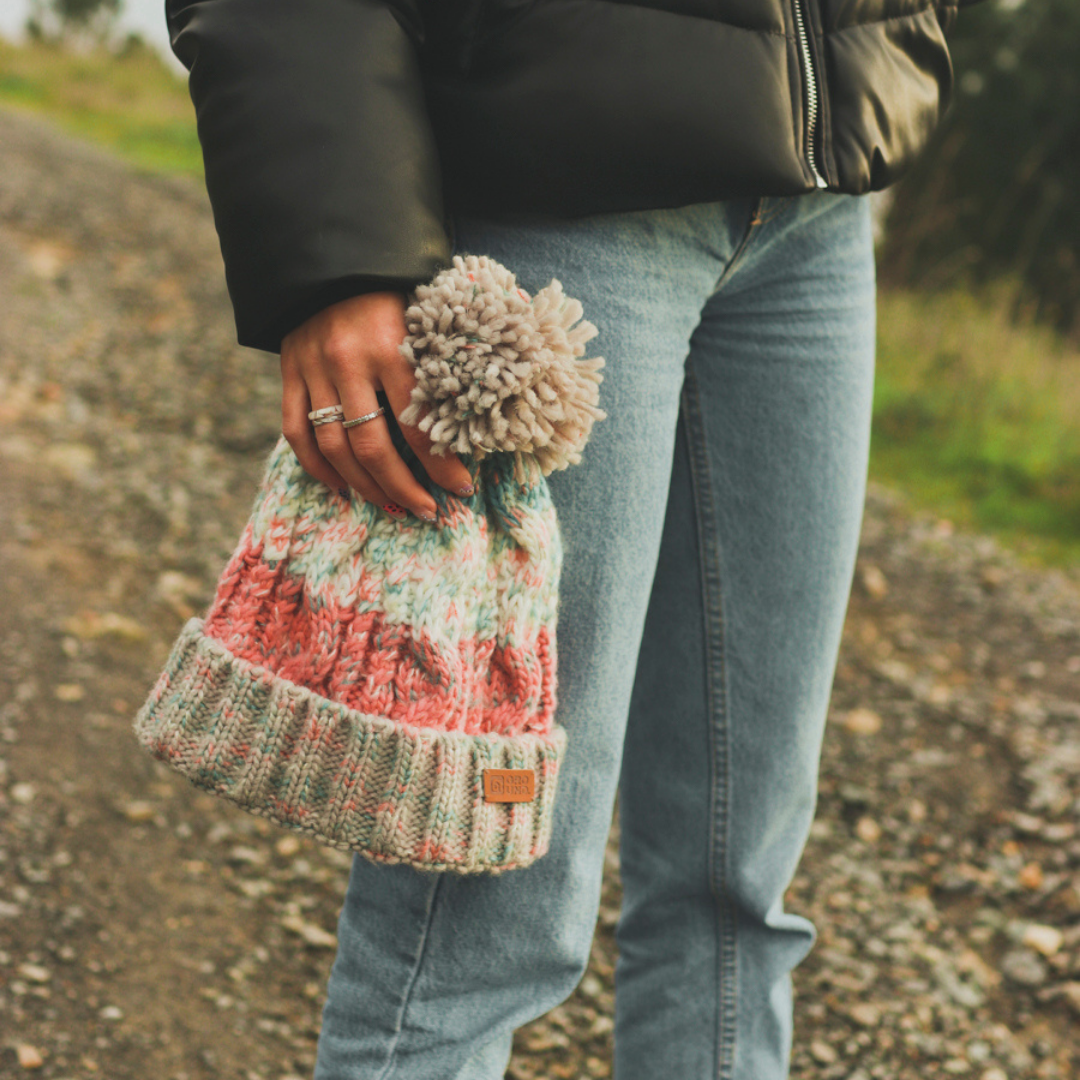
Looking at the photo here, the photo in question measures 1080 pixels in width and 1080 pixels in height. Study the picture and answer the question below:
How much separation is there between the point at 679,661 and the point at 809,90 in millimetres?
722

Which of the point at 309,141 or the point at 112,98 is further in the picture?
the point at 112,98

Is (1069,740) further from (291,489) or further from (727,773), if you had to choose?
(291,489)

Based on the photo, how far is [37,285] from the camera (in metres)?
5.09

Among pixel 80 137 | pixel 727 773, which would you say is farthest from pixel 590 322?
pixel 80 137

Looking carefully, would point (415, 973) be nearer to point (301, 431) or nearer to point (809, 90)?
point (301, 431)

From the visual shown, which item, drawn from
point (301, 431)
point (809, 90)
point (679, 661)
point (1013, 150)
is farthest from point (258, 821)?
point (1013, 150)

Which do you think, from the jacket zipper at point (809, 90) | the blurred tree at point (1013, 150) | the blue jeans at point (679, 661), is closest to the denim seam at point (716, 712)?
the blue jeans at point (679, 661)

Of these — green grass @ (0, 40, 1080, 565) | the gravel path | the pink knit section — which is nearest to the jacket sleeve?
the pink knit section

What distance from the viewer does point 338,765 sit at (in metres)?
0.90

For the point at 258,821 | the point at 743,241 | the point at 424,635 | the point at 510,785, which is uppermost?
the point at 743,241

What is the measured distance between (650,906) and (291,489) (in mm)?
846

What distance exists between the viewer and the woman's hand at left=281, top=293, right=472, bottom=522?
866 mm

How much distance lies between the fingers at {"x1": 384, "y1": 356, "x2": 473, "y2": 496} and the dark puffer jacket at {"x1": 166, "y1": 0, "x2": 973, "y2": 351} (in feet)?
0.27

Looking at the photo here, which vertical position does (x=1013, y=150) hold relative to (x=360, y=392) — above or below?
above
